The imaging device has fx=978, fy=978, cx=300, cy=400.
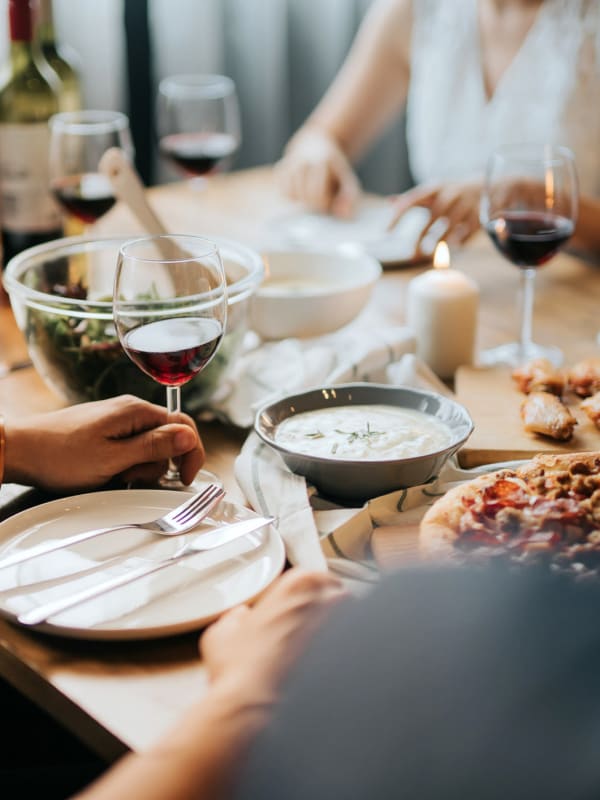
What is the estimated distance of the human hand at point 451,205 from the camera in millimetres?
1845

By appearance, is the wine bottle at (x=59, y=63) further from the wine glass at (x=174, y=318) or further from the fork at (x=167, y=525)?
the fork at (x=167, y=525)

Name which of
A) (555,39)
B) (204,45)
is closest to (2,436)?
(555,39)

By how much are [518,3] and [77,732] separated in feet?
6.93

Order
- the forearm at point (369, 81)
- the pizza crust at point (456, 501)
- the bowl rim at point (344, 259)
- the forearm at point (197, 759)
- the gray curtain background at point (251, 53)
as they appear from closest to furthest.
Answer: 1. the forearm at point (197, 759)
2. the pizza crust at point (456, 501)
3. the bowl rim at point (344, 259)
4. the forearm at point (369, 81)
5. the gray curtain background at point (251, 53)

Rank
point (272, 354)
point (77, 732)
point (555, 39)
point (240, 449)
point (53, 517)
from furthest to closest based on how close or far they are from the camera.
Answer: point (555, 39) → point (272, 354) → point (240, 449) → point (53, 517) → point (77, 732)

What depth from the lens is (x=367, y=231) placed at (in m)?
1.97

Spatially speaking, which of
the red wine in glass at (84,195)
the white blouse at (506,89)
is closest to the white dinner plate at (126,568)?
the red wine in glass at (84,195)

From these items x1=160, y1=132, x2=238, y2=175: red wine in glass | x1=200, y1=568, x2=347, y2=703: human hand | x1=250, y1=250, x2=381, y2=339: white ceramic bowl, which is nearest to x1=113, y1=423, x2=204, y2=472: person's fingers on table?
x1=200, y1=568, x2=347, y2=703: human hand

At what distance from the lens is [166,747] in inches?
23.7

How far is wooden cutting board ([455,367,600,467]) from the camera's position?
1.11m

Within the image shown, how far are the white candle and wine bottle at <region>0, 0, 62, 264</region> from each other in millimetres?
623

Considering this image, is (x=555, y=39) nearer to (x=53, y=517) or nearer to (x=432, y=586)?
(x=53, y=517)

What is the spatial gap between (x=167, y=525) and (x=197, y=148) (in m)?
1.31

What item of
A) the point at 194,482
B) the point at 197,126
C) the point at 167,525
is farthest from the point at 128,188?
the point at 197,126
